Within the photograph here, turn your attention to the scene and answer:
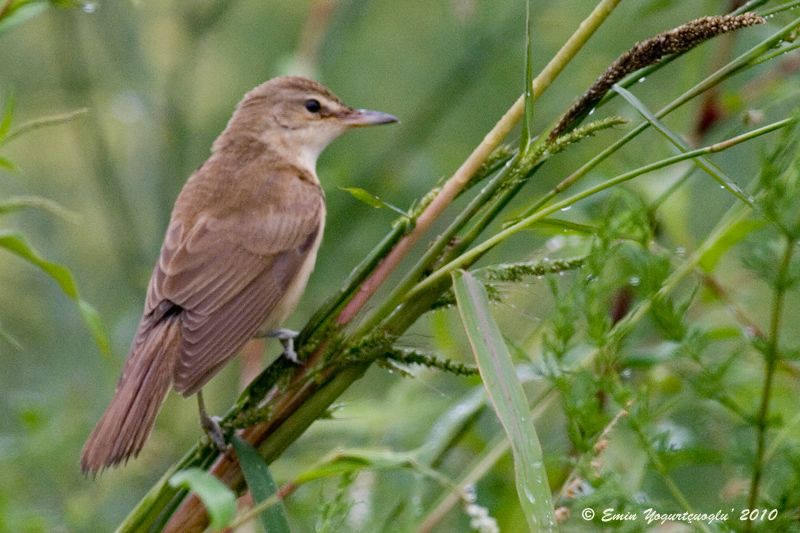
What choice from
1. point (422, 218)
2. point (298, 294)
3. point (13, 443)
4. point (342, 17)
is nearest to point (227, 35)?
point (342, 17)

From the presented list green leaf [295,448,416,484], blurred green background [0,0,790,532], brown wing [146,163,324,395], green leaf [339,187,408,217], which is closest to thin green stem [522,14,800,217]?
green leaf [339,187,408,217]

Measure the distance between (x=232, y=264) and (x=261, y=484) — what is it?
1.63m

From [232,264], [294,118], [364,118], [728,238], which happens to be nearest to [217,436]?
[728,238]

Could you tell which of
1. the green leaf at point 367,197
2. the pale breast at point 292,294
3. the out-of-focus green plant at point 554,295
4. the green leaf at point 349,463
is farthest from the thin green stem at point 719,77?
the pale breast at point 292,294

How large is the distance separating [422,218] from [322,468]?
53 centimetres

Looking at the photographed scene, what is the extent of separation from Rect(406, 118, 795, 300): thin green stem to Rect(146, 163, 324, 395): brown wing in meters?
1.18

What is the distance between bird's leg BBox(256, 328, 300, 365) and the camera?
2130 mm

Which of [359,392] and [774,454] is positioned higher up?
[774,454]

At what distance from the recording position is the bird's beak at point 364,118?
4.07 metres

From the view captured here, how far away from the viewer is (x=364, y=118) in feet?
13.9

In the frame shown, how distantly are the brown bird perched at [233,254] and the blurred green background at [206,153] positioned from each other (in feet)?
0.68

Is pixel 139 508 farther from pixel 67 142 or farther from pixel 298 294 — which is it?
pixel 67 142

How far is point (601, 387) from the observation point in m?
2.11

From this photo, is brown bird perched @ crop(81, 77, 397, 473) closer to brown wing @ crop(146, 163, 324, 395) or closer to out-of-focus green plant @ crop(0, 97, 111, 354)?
brown wing @ crop(146, 163, 324, 395)
